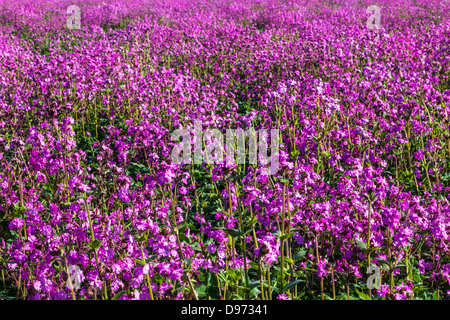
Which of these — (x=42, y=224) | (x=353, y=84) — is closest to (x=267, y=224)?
(x=42, y=224)

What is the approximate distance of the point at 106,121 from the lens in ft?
26.6

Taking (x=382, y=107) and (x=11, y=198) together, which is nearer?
(x=11, y=198)

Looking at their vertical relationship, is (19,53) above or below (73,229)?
above

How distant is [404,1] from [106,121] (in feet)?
76.3

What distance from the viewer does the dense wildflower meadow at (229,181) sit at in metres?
3.13

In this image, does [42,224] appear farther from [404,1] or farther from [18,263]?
[404,1]

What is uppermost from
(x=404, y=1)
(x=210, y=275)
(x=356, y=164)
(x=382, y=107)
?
(x=404, y=1)

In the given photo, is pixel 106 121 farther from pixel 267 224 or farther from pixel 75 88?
pixel 267 224

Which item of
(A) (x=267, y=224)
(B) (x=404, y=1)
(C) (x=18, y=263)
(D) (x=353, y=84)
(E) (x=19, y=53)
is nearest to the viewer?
(C) (x=18, y=263)

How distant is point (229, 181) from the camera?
3338 millimetres

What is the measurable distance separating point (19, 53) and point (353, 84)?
851 cm

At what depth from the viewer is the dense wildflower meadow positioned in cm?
313
